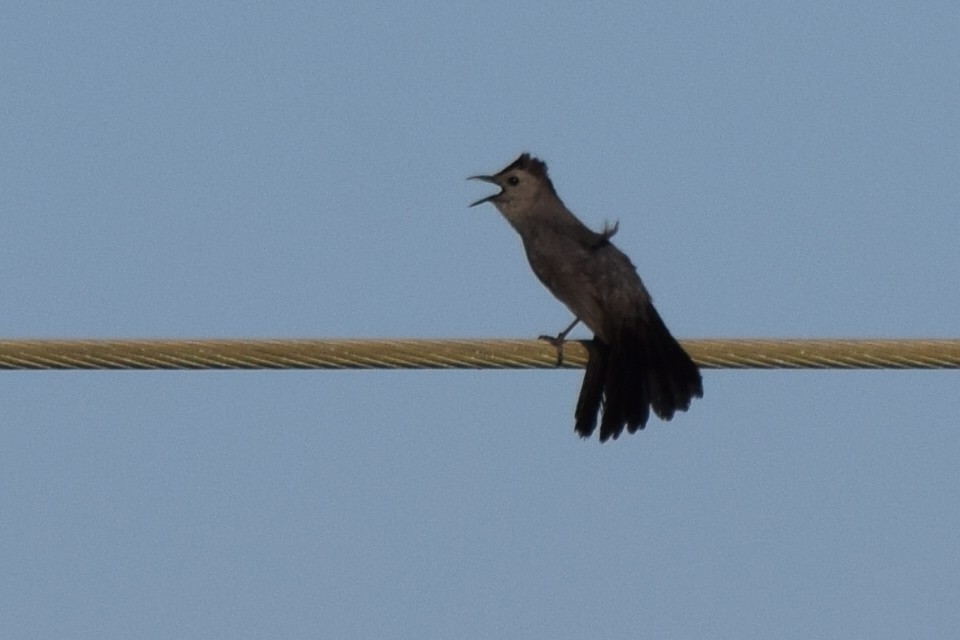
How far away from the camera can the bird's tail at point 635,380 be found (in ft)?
30.1

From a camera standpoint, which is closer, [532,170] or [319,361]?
[319,361]

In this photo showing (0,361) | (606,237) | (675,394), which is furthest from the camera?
(606,237)

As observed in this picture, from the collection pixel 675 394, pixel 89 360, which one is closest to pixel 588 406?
pixel 675 394

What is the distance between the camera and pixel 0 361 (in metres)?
7.79

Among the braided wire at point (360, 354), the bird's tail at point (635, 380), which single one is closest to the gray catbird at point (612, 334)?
the bird's tail at point (635, 380)

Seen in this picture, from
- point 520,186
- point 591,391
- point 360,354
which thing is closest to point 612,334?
point 591,391

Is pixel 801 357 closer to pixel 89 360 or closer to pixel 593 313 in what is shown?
pixel 593 313

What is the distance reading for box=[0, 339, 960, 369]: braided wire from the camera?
781cm

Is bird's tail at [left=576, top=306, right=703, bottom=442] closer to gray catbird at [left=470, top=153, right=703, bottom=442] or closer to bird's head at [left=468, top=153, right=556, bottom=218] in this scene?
gray catbird at [left=470, top=153, right=703, bottom=442]

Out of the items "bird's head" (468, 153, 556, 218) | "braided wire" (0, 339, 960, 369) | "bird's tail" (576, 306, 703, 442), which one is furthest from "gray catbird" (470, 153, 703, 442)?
"braided wire" (0, 339, 960, 369)

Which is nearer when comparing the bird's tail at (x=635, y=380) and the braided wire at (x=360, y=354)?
the braided wire at (x=360, y=354)

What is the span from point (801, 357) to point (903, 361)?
42cm

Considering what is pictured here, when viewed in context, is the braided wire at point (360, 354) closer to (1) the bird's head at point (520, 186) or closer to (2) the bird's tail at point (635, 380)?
(2) the bird's tail at point (635, 380)

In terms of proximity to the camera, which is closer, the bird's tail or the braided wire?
the braided wire
